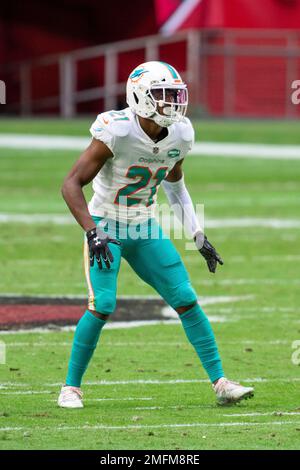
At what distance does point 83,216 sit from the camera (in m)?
7.24

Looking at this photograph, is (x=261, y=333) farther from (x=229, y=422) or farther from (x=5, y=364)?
(x=229, y=422)

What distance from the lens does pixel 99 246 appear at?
7.09 metres

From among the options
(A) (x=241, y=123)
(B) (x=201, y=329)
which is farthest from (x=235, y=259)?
(A) (x=241, y=123)

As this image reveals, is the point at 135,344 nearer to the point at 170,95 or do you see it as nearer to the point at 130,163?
the point at 130,163

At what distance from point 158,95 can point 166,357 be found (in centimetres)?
236

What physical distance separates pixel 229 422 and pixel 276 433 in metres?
0.40

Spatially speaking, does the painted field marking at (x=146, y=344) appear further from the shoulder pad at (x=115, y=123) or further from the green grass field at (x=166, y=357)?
the shoulder pad at (x=115, y=123)

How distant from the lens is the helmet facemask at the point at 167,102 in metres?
7.25

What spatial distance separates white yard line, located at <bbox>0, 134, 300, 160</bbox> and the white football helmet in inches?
681

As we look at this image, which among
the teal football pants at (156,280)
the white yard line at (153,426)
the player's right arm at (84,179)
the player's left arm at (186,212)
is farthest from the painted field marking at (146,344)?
the white yard line at (153,426)

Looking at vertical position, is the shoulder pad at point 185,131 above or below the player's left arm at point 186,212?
above

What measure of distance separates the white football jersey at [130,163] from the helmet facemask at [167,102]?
0.15 metres

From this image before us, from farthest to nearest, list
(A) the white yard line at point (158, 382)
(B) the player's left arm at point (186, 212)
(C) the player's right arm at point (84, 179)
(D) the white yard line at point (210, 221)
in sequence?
1. (D) the white yard line at point (210, 221)
2. (A) the white yard line at point (158, 382)
3. (B) the player's left arm at point (186, 212)
4. (C) the player's right arm at point (84, 179)

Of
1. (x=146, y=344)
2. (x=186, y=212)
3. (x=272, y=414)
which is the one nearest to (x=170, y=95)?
(x=186, y=212)
